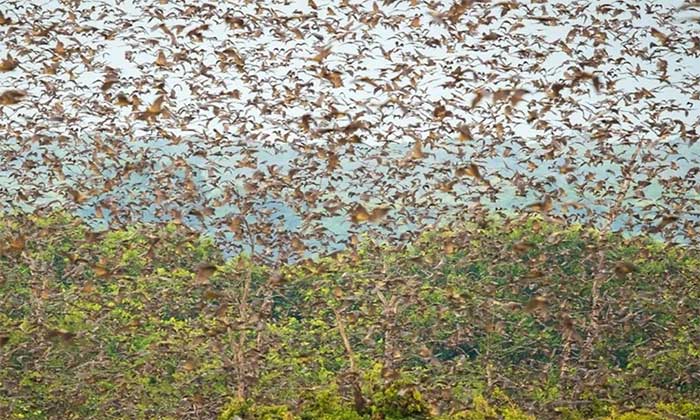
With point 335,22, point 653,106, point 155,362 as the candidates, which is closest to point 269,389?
point 155,362

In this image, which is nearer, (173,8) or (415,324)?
(173,8)

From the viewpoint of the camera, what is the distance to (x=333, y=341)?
22359 mm

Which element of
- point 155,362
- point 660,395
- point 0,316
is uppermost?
point 660,395

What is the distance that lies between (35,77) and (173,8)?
96.6 inches

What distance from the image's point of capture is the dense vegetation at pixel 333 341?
10109 millimetres

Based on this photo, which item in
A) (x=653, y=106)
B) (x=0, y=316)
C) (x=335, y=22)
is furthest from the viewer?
(x=0, y=316)

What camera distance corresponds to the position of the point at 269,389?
648 inches

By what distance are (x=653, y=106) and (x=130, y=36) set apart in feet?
26.5

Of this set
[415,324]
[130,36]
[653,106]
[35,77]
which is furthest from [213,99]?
[415,324]

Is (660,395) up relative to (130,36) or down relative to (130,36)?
down

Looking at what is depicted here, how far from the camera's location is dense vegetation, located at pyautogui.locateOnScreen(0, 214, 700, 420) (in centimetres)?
1011

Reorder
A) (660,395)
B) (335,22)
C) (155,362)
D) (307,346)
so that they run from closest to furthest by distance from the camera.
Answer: (335,22)
(660,395)
(155,362)
(307,346)

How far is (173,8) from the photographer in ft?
48.6

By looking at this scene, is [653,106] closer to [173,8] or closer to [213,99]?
[213,99]
